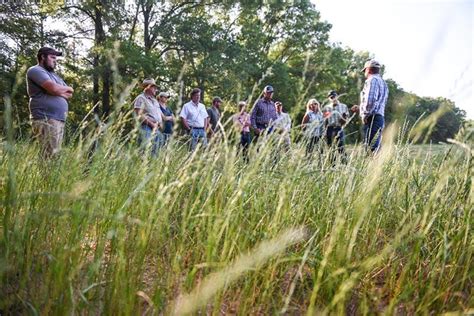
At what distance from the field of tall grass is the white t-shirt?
457cm

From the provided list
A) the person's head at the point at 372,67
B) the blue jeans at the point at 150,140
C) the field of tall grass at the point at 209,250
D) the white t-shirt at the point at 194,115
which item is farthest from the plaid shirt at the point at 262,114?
the field of tall grass at the point at 209,250

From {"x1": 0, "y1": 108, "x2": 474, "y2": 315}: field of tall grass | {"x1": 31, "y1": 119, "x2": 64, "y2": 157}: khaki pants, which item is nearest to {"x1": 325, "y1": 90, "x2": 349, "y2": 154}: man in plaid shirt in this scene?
{"x1": 0, "y1": 108, "x2": 474, "y2": 315}: field of tall grass

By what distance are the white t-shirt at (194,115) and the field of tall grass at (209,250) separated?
457 centimetres

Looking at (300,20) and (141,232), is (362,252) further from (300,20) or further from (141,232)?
(300,20)

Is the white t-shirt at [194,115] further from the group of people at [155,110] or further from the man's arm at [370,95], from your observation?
the man's arm at [370,95]

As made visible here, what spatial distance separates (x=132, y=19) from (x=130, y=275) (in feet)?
62.0

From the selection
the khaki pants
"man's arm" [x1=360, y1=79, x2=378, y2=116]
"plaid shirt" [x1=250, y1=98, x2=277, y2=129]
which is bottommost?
the khaki pants

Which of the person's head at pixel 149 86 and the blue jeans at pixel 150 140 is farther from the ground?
the person's head at pixel 149 86

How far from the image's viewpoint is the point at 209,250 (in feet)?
3.71

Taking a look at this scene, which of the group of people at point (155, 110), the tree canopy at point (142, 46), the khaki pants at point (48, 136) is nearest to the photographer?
the khaki pants at point (48, 136)

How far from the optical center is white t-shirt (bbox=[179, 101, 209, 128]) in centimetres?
652

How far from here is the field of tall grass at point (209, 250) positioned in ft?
3.60

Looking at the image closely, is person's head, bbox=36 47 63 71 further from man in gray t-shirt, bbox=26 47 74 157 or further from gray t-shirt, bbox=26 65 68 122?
gray t-shirt, bbox=26 65 68 122

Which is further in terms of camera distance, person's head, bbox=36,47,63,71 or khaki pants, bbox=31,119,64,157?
person's head, bbox=36,47,63,71
